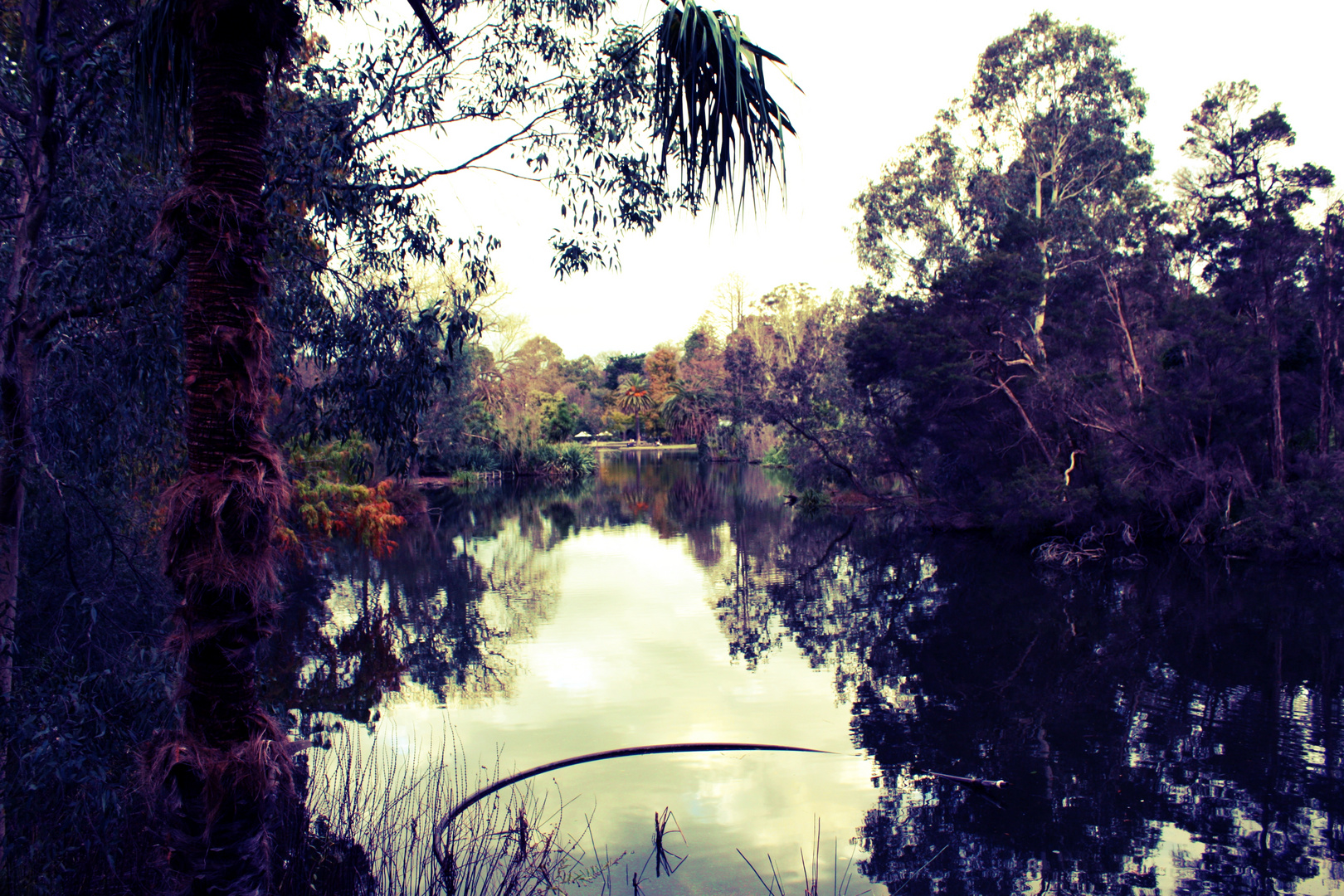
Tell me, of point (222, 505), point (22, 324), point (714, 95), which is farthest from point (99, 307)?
point (714, 95)

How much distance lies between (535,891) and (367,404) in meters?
2.99

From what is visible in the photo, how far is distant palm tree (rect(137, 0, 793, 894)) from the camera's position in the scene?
2.79 meters

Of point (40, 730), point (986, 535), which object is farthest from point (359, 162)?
point (986, 535)

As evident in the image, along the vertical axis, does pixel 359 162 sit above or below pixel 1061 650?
above

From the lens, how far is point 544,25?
5934mm

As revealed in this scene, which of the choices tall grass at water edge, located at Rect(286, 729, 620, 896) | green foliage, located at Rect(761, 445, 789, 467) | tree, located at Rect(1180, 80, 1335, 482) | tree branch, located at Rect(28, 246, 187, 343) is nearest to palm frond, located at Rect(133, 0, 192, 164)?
tree branch, located at Rect(28, 246, 187, 343)

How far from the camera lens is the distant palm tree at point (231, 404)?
279 centimetres

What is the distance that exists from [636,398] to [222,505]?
79789 mm

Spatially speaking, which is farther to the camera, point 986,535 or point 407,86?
point 986,535

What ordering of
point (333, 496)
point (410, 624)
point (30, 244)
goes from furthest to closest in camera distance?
point (333, 496) < point (410, 624) < point (30, 244)

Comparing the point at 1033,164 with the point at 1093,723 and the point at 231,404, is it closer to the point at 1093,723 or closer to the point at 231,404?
the point at 1093,723

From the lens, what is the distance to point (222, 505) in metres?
2.71

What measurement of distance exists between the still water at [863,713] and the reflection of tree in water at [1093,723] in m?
0.04

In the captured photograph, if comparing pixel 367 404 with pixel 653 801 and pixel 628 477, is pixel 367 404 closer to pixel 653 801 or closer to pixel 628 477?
pixel 653 801
